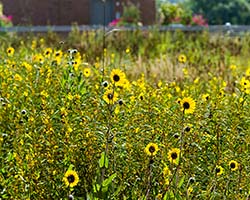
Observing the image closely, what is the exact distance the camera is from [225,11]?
161 feet

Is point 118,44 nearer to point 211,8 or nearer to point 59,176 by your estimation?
point 59,176

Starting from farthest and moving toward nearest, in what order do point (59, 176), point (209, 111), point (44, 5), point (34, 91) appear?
1. point (44, 5)
2. point (34, 91)
3. point (209, 111)
4. point (59, 176)

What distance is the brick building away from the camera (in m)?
25.5

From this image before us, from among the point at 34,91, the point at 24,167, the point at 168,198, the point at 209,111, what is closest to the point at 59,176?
the point at 24,167

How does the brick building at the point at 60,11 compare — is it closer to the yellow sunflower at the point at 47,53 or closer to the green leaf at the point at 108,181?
the yellow sunflower at the point at 47,53

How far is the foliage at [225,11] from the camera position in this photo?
48894mm

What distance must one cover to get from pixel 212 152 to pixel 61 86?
1307 millimetres

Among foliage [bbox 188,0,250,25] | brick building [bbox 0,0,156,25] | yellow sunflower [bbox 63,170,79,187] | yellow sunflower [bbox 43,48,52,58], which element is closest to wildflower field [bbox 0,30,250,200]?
yellow sunflower [bbox 63,170,79,187]

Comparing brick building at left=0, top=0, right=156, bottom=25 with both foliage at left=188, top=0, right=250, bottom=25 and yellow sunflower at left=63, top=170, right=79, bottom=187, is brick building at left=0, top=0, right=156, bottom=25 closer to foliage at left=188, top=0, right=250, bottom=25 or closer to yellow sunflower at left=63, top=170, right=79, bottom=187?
foliage at left=188, top=0, right=250, bottom=25

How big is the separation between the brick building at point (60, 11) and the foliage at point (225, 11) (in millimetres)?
22247

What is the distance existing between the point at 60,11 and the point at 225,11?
81.2ft

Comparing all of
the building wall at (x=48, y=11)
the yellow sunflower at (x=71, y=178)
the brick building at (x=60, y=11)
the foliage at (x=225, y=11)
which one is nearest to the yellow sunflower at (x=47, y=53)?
the yellow sunflower at (x=71, y=178)

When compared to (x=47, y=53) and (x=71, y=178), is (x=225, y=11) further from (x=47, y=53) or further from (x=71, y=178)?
(x=71, y=178)

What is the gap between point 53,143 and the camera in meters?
3.58
